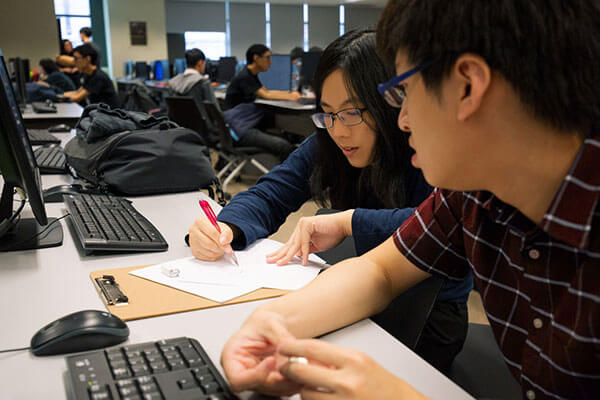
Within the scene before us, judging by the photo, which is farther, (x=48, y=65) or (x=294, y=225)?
(x=48, y=65)

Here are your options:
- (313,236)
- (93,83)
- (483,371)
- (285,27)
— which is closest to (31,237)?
(313,236)

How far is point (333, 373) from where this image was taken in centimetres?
52

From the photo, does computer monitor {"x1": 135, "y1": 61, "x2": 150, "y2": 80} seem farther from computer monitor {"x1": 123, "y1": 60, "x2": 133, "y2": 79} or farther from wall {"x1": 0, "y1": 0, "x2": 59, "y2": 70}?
wall {"x1": 0, "y1": 0, "x2": 59, "y2": 70}

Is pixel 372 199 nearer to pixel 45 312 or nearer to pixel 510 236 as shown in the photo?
pixel 510 236

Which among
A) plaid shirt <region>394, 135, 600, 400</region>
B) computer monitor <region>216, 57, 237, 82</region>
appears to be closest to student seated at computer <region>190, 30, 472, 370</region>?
plaid shirt <region>394, 135, 600, 400</region>

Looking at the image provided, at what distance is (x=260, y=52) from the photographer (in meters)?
5.11

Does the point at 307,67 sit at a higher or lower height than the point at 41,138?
A: higher

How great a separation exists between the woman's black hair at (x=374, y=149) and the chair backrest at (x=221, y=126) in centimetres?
291

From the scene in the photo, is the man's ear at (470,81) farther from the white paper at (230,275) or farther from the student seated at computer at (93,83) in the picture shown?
the student seated at computer at (93,83)

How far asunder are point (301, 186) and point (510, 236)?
80 centimetres

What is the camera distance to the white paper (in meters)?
0.93

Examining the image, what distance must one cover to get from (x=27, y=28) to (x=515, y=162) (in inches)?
248

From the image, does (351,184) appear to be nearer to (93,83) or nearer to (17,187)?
(17,187)

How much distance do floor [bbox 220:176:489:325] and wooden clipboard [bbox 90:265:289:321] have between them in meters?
0.72
